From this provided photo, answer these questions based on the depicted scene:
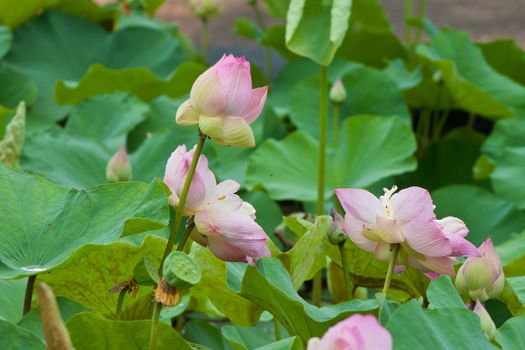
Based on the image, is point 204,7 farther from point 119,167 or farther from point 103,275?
point 103,275

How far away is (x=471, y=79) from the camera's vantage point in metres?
2.15

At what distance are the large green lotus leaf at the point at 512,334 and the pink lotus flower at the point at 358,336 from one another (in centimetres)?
22

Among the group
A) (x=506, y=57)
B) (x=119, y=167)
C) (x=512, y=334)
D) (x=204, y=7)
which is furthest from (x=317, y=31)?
Result: (x=506, y=57)

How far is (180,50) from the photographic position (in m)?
2.28

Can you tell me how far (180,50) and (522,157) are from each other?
33.2 inches

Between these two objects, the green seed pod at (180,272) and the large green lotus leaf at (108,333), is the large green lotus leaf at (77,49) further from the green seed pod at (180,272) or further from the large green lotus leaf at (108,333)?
the green seed pod at (180,272)

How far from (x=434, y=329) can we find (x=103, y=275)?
0.28m

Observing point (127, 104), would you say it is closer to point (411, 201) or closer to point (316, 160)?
point (316, 160)

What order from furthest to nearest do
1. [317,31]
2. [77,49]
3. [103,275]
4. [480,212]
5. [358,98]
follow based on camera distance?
1. [77,49]
2. [358,98]
3. [480,212]
4. [317,31]
5. [103,275]

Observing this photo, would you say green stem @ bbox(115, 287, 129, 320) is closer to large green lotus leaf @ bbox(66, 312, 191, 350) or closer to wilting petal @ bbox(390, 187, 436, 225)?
large green lotus leaf @ bbox(66, 312, 191, 350)

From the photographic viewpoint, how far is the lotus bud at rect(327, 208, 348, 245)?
0.84 meters

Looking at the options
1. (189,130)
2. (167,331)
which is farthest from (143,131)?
(167,331)

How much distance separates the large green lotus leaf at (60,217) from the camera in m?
0.78

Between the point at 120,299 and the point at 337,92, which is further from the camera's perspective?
the point at 337,92
